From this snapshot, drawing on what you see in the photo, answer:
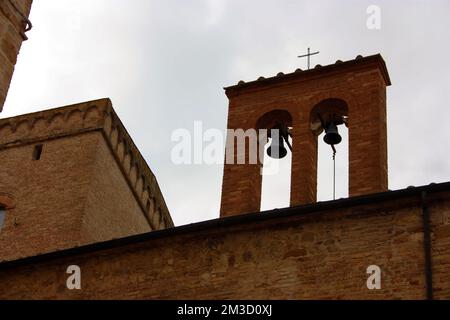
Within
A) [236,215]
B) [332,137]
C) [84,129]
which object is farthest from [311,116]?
[84,129]

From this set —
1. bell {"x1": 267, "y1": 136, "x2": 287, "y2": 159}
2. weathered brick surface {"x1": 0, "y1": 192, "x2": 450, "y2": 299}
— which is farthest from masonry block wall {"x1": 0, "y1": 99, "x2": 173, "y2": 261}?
weathered brick surface {"x1": 0, "y1": 192, "x2": 450, "y2": 299}

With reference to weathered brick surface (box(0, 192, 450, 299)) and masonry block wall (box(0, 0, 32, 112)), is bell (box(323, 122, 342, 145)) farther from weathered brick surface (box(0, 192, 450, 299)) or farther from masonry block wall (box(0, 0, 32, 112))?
masonry block wall (box(0, 0, 32, 112))

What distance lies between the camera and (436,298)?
958 centimetres

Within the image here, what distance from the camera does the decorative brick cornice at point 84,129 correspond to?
18.4 meters

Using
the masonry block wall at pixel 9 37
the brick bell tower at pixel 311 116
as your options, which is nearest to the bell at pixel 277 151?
the brick bell tower at pixel 311 116

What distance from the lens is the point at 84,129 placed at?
18.2 metres

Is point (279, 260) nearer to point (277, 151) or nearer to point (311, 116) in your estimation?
point (277, 151)

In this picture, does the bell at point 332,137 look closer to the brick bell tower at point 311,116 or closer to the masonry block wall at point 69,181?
the brick bell tower at point 311,116

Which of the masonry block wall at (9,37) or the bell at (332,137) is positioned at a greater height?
the masonry block wall at (9,37)

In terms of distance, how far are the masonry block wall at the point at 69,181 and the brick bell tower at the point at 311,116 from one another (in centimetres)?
371

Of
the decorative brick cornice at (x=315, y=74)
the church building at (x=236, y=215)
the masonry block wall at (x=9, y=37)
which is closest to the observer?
the church building at (x=236, y=215)

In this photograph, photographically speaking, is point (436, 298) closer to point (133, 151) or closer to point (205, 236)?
point (205, 236)

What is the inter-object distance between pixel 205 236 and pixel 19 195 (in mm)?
7068
